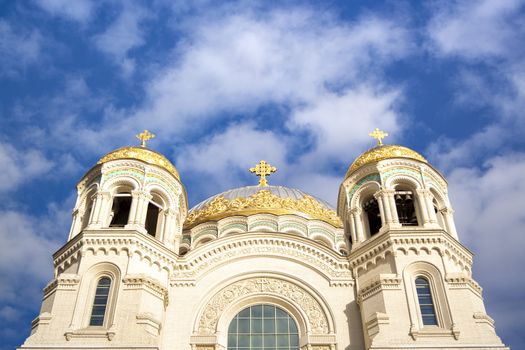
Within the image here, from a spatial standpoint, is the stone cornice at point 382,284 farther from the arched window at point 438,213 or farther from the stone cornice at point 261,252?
the arched window at point 438,213

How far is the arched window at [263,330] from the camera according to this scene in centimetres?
1744

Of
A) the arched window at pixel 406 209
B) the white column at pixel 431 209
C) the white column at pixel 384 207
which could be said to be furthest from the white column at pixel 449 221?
the white column at pixel 384 207

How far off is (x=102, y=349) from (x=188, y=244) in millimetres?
11207

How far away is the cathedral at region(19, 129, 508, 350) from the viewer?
16.4 meters

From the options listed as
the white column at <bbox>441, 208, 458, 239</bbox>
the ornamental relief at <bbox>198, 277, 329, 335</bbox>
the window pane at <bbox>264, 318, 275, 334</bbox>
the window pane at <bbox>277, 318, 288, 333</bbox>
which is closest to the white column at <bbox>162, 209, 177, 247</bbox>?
the ornamental relief at <bbox>198, 277, 329, 335</bbox>

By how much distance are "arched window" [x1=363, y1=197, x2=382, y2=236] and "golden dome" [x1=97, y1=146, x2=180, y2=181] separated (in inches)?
261

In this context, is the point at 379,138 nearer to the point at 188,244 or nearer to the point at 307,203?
the point at 307,203

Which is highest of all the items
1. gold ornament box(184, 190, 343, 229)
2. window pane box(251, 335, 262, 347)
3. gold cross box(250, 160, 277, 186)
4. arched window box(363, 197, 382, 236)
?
gold cross box(250, 160, 277, 186)

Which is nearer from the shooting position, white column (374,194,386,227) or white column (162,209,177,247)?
white column (374,194,386,227)

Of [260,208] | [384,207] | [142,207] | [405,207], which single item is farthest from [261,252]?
[260,208]

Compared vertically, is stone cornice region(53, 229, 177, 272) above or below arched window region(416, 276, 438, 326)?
above

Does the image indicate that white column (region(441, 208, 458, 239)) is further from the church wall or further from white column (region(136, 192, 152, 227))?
white column (region(136, 192, 152, 227))

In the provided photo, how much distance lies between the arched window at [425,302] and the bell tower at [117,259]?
7165 mm

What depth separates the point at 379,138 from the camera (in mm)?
22875
